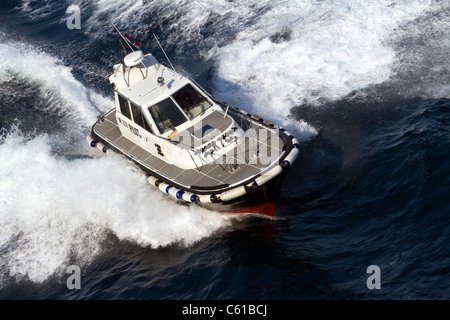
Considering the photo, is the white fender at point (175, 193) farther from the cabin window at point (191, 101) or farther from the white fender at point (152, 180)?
the cabin window at point (191, 101)

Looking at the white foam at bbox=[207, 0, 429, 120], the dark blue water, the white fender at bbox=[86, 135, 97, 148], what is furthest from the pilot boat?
the white foam at bbox=[207, 0, 429, 120]

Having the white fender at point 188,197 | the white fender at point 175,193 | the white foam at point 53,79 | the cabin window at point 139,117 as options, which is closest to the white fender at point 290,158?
the white fender at point 188,197

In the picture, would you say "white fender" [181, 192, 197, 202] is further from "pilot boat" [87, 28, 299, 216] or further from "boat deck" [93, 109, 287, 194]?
"boat deck" [93, 109, 287, 194]

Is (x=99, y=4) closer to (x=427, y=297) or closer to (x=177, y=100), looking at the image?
(x=177, y=100)

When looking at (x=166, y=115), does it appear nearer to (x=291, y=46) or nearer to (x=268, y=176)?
(x=268, y=176)

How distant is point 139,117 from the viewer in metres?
16.1

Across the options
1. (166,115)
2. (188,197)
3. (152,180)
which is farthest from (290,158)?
(152,180)

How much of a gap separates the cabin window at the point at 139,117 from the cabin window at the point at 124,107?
33 centimetres

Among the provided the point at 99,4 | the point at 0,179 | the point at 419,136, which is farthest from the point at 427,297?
the point at 99,4

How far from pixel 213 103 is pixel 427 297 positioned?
8.72 metres

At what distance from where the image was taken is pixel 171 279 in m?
13.7

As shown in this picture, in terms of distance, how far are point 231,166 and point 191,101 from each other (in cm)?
291

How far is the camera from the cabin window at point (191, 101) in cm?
1600

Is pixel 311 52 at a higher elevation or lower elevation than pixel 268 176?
lower
